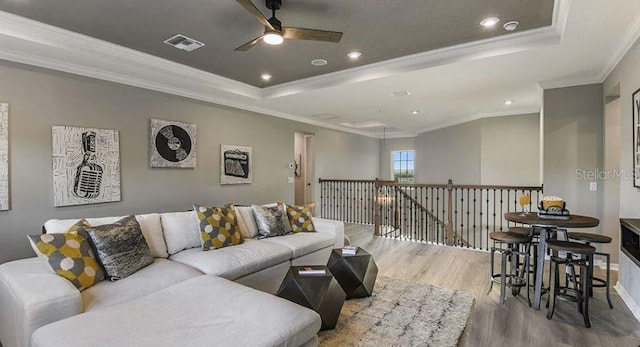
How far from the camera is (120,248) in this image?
255cm

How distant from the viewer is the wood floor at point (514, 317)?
244 cm

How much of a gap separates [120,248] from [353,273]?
81.8 inches

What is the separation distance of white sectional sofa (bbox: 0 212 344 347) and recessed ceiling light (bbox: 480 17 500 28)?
9.63ft

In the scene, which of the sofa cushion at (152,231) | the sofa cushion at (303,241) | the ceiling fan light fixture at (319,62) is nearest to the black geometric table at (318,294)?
the sofa cushion at (303,241)

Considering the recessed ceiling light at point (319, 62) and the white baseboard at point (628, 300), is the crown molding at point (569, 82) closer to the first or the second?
the white baseboard at point (628, 300)

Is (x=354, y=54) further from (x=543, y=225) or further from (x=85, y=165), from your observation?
(x=85, y=165)

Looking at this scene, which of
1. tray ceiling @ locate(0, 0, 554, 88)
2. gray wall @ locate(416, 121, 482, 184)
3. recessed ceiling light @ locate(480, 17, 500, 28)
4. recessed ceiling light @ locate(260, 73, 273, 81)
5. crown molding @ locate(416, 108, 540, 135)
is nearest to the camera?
tray ceiling @ locate(0, 0, 554, 88)

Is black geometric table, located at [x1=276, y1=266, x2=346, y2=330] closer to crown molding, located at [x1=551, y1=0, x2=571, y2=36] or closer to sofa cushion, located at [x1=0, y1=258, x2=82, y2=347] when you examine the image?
sofa cushion, located at [x1=0, y1=258, x2=82, y2=347]

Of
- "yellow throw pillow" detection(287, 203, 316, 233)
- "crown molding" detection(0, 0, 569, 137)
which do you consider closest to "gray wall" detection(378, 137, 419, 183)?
"crown molding" detection(0, 0, 569, 137)

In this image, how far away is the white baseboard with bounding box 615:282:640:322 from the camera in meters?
2.76

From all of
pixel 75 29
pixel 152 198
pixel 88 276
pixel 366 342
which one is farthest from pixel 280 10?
pixel 152 198

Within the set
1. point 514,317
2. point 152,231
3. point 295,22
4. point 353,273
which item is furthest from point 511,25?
point 152,231

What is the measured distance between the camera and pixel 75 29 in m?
3.03

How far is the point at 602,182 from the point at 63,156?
6631mm
